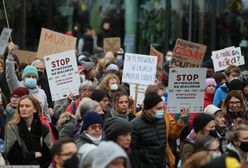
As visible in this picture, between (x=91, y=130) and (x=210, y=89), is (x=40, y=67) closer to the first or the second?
(x=210, y=89)

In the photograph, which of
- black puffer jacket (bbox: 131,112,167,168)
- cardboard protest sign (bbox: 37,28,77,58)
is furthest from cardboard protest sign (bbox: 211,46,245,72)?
black puffer jacket (bbox: 131,112,167,168)

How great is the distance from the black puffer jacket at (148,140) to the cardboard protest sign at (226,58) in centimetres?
707

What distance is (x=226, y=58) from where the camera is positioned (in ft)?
60.0

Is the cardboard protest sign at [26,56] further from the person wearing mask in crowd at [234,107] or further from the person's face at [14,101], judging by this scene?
the person wearing mask in crowd at [234,107]

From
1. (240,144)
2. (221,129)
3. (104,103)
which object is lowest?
(221,129)

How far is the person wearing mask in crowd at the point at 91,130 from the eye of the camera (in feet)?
32.8

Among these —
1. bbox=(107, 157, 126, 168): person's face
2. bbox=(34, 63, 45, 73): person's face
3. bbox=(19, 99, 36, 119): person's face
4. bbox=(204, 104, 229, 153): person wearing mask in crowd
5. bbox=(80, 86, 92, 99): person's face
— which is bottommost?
bbox=(204, 104, 229, 153): person wearing mask in crowd

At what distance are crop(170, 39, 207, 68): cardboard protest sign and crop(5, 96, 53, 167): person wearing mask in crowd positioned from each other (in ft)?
21.2

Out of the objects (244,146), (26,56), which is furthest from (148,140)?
(26,56)

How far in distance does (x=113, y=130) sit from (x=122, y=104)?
255 cm

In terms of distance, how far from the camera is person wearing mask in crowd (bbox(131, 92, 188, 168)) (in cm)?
1111

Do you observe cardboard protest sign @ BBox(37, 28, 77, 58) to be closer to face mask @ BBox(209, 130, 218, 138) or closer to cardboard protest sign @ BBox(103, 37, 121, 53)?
cardboard protest sign @ BBox(103, 37, 121, 53)

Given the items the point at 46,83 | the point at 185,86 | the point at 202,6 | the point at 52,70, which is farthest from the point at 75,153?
the point at 202,6

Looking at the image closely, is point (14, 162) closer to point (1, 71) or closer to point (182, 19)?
point (1, 71)
